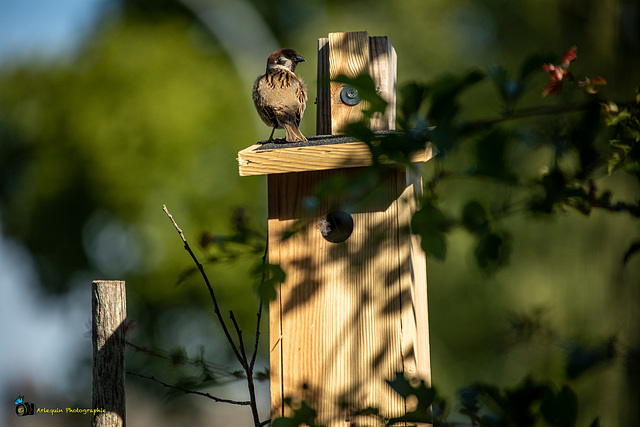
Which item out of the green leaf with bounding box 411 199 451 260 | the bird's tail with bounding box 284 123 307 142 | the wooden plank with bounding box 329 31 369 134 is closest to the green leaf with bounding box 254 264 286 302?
the green leaf with bounding box 411 199 451 260

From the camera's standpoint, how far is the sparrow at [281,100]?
242 cm

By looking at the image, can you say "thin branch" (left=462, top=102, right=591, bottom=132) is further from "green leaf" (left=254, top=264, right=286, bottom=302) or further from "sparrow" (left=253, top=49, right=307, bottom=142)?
"sparrow" (left=253, top=49, right=307, bottom=142)

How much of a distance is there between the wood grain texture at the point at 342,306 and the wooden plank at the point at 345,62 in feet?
1.36

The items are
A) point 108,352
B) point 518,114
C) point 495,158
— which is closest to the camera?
point 495,158

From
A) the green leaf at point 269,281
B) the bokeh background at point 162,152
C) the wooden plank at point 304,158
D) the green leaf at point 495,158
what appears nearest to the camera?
the green leaf at point 495,158

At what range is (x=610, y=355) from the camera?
751 millimetres

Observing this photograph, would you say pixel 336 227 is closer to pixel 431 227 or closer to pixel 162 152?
pixel 431 227

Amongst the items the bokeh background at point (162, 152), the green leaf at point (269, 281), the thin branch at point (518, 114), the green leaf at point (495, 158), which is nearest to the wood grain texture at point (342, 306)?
the green leaf at point (269, 281)

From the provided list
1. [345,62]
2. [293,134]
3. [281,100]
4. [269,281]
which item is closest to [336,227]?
[293,134]

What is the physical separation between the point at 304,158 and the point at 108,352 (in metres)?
0.95

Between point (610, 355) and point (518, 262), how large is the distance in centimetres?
451

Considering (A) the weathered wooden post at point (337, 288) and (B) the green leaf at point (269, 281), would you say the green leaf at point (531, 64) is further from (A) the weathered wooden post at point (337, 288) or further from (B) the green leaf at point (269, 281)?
(A) the weathered wooden post at point (337, 288)

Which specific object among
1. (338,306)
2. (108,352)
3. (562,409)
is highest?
(562,409)

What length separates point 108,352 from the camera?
230 centimetres
